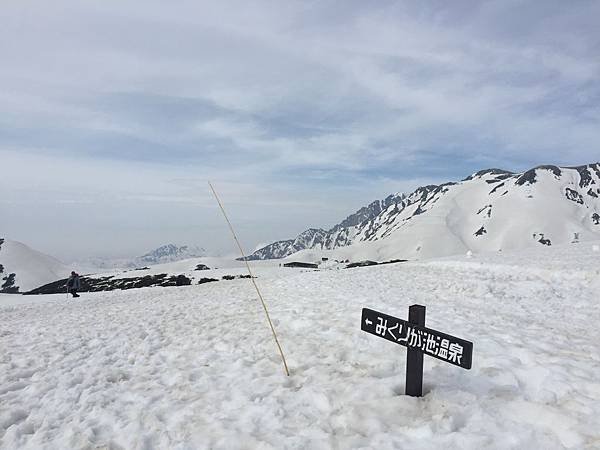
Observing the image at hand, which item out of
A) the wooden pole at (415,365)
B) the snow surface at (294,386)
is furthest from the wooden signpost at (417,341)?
the snow surface at (294,386)

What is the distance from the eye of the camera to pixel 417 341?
5812mm

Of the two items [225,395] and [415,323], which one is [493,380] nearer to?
[415,323]

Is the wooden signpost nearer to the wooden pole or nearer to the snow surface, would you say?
the wooden pole

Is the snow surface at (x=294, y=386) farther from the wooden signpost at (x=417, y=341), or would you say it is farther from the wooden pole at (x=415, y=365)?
the wooden signpost at (x=417, y=341)

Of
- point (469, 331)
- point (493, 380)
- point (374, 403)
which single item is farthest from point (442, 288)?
point (374, 403)

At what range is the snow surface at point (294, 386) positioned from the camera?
556 centimetres

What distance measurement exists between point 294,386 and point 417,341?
2.85 meters

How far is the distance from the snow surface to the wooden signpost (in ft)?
1.57

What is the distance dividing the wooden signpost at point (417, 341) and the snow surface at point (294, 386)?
0.48 m

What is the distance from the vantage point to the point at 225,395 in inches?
287

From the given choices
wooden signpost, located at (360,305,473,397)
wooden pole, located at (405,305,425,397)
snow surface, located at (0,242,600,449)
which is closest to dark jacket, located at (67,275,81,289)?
snow surface, located at (0,242,600,449)

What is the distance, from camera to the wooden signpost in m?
5.36

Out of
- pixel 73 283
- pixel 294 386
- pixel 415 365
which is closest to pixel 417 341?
pixel 415 365

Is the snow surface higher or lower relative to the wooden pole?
lower
